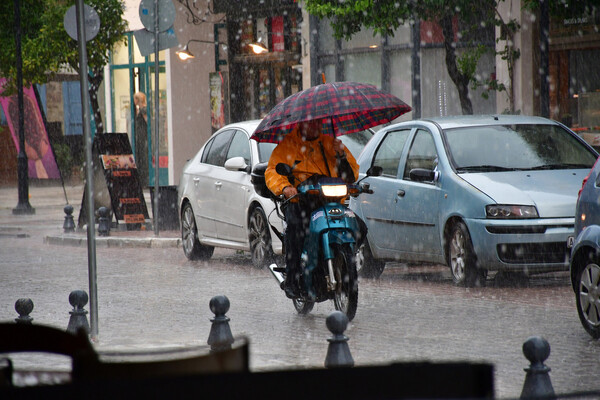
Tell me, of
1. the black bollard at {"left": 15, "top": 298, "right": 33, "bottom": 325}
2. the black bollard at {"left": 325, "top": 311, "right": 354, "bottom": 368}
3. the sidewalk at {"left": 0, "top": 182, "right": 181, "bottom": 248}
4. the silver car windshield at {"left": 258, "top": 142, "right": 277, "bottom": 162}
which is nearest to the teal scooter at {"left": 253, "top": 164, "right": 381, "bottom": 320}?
the black bollard at {"left": 325, "top": 311, "right": 354, "bottom": 368}

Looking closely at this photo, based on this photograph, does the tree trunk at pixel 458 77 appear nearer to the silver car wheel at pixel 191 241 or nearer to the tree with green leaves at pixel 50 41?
the silver car wheel at pixel 191 241

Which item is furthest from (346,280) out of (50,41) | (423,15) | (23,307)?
(50,41)

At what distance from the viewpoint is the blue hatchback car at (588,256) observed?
23.9ft

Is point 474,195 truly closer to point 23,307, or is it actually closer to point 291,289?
point 291,289

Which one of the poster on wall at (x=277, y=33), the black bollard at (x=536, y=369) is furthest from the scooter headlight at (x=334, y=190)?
the poster on wall at (x=277, y=33)

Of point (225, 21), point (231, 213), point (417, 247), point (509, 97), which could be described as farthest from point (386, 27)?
point (225, 21)

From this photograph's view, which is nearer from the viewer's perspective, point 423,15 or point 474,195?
point 474,195

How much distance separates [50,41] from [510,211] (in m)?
17.5

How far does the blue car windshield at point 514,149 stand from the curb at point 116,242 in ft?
19.3

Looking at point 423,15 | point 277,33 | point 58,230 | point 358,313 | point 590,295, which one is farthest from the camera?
point 277,33

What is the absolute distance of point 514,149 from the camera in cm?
1077

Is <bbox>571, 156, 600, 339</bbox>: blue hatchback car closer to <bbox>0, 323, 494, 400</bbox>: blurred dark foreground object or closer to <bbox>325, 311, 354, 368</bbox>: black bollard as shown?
<bbox>325, 311, 354, 368</bbox>: black bollard

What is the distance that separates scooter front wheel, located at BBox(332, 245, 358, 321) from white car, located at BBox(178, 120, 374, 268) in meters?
3.25

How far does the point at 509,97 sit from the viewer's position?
59.0 ft
